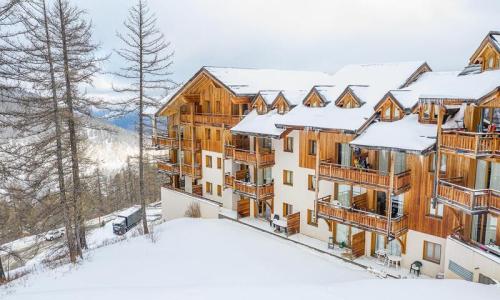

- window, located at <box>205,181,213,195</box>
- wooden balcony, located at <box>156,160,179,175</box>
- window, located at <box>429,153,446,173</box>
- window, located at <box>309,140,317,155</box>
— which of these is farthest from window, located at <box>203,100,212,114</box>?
window, located at <box>429,153,446,173</box>

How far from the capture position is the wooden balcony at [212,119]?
107 feet

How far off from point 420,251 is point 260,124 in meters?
13.9

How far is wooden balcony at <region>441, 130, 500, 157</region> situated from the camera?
55.5ft

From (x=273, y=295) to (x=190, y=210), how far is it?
20240mm

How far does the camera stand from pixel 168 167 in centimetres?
3947

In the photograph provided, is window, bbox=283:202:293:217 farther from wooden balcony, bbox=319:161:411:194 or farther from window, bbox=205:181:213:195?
window, bbox=205:181:213:195

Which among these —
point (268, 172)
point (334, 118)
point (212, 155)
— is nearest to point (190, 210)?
point (212, 155)

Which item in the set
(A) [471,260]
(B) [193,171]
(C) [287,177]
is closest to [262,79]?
(C) [287,177]

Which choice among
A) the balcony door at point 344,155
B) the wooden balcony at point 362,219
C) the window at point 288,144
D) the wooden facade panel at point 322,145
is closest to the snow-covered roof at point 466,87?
the wooden facade panel at point 322,145

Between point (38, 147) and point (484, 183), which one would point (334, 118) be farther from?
point (38, 147)

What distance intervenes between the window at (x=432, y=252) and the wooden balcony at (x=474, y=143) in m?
6.38

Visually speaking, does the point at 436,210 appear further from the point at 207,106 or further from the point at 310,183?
the point at 207,106

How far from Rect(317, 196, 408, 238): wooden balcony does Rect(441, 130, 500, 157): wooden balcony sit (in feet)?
18.0

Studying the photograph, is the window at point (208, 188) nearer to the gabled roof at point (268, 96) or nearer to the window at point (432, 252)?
the gabled roof at point (268, 96)
